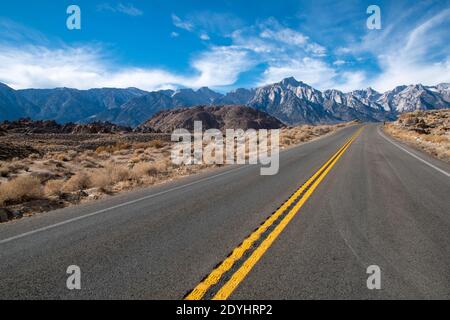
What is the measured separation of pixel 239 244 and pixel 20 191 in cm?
841

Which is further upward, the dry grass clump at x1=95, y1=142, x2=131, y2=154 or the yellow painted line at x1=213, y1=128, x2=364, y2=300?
the dry grass clump at x1=95, y1=142, x2=131, y2=154

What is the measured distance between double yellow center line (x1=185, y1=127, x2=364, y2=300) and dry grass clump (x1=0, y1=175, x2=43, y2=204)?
818 cm

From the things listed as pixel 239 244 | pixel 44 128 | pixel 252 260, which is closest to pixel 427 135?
pixel 239 244

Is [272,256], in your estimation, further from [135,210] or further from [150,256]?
[135,210]

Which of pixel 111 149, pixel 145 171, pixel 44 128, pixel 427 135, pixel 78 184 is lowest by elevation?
pixel 78 184

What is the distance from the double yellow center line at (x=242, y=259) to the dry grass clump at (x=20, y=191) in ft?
26.8

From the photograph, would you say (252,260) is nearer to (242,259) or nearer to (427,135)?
(242,259)

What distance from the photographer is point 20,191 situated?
9.79 metres

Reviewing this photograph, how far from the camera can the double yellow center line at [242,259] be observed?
3.44 m

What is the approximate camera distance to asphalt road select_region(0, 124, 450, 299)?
3.53m

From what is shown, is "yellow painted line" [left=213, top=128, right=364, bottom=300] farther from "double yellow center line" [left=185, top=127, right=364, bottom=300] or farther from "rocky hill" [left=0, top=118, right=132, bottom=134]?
"rocky hill" [left=0, top=118, right=132, bottom=134]

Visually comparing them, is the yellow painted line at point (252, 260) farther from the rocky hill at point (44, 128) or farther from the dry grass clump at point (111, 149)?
the rocky hill at point (44, 128)

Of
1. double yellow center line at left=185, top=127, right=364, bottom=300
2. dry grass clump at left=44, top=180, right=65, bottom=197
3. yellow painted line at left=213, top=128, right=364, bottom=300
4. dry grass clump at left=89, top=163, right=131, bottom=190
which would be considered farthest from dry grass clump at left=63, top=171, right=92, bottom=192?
yellow painted line at left=213, top=128, right=364, bottom=300
